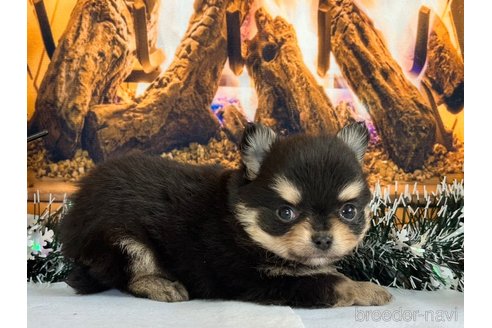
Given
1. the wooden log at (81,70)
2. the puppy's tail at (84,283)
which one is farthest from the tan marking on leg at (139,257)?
the wooden log at (81,70)

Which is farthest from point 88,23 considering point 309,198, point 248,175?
point 309,198

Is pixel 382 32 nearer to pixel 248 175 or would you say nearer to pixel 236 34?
pixel 236 34

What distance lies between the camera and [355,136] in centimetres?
189

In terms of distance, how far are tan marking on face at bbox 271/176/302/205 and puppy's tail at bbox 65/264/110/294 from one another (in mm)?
721

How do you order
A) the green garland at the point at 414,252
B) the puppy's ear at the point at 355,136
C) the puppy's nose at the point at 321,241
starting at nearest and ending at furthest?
1. the puppy's nose at the point at 321,241
2. the puppy's ear at the point at 355,136
3. the green garland at the point at 414,252

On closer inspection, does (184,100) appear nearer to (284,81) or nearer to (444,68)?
(284,81)

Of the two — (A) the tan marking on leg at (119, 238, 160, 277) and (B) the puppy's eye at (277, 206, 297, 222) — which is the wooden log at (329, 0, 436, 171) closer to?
(B) the puppy's eye at (277, 206, 297, 222)

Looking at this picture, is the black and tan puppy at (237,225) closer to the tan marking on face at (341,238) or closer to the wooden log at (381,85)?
the tan marking on face at (341,238)

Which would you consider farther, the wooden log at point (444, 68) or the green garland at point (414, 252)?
the wooden log at point (444, 68)

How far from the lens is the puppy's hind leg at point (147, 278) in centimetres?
182

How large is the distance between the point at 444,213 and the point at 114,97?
148 centimetres

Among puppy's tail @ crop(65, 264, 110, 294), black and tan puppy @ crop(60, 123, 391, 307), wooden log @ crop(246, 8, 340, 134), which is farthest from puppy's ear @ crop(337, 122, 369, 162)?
puppy's tail @ crop(65, 264, 110, 294)

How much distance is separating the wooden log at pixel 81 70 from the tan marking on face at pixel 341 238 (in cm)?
133

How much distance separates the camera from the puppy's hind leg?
5.98 ft
